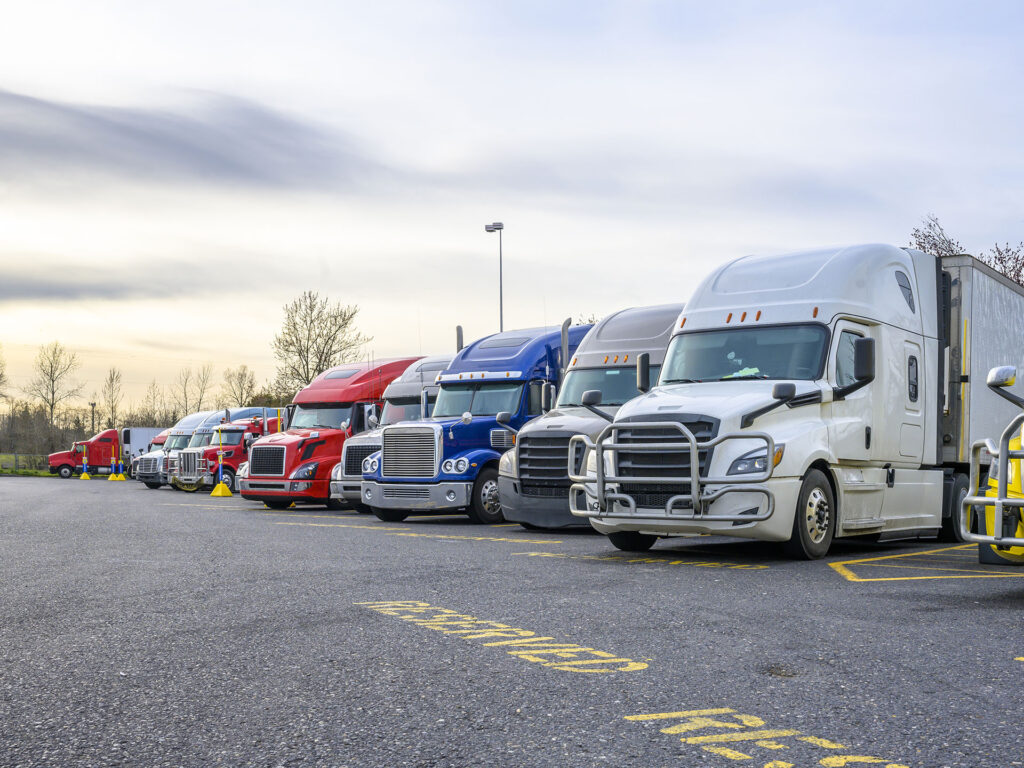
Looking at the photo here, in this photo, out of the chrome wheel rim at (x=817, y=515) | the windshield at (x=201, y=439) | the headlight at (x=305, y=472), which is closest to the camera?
the chrome wheel rim at (x=817, y=515)

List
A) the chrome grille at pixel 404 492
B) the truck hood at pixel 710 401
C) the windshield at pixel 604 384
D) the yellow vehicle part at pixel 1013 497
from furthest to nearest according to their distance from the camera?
the chrome grille at pixel 404 492
the windshield at pixel 604 384
the truck hood at pixel 710 401
the yellow vehicle part at pixel 1013 497

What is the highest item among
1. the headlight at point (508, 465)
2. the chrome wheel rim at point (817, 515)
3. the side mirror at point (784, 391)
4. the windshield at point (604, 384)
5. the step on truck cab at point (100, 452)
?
the windshield at point (604, 384)

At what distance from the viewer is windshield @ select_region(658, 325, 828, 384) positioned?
11.6 metres

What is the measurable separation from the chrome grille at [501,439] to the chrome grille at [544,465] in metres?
2.67

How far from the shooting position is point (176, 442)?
1567 inches

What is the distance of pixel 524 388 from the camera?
18.5 metres

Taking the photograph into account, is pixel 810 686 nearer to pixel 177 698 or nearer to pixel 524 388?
pixel 177 698

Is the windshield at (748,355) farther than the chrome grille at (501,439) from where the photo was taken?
No

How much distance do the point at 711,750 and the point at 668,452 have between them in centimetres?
661

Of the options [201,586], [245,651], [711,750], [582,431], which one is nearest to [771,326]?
[582,431]

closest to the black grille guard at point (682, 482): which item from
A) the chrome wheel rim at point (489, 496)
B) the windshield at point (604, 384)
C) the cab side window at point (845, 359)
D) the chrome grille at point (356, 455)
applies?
the cab side window at point (845, 359)

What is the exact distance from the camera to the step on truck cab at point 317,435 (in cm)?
2377

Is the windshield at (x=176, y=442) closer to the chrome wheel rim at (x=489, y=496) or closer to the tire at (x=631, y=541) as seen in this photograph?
the chrome wheel rim at (x=489, y=496)

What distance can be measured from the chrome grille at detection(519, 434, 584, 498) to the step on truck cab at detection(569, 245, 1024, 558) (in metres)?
2.77
